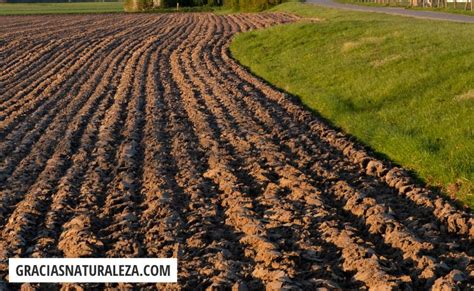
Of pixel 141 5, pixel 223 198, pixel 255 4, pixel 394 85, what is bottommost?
pixel 141 5

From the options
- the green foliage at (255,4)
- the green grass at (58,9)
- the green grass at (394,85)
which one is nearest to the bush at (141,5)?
the green grass at (58,9)

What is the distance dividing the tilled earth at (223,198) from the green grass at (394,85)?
54 centimetres

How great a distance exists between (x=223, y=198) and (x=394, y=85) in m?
8.02

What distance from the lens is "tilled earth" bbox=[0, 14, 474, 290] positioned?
22.9 feet

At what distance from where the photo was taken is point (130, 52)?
31312 millimetres

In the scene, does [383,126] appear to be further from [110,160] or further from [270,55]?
[270,55]

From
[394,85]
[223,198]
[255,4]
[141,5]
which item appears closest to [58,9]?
[141,5]

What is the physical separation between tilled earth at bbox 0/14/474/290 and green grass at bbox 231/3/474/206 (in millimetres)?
542

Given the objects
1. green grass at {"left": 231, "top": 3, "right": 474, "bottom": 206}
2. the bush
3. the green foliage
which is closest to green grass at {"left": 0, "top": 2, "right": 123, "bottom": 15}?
the bush

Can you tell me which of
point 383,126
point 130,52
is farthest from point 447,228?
point 130,52

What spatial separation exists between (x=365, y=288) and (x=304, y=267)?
2.45 feet

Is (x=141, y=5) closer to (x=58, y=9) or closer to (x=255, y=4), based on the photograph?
(x=58, y=9)

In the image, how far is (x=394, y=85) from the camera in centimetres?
1605

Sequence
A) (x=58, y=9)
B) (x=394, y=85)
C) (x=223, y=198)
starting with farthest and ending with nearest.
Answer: (x=58, y=9) → (x=394, y=85) → (x=223, y=198)
